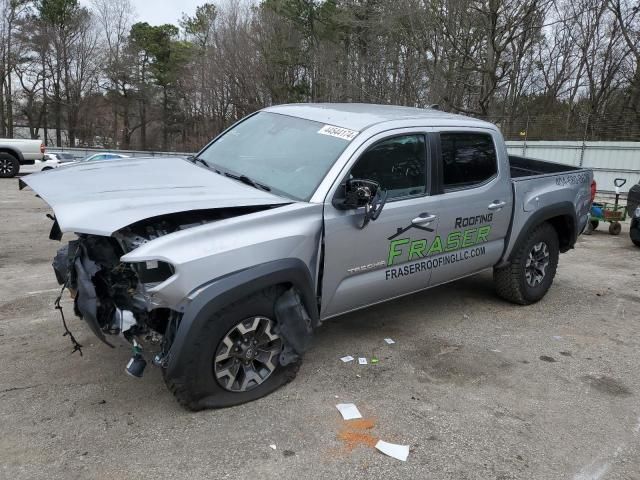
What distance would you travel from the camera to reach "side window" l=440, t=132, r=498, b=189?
4.25 meters

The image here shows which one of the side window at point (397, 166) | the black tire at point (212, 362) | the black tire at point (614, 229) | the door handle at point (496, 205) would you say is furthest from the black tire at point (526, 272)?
the black tire at point (614, 229)

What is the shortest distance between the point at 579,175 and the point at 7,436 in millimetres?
5574

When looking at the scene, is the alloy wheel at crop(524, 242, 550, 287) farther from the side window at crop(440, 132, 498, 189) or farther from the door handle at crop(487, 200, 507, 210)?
the side window at crop(440, 132, 498, 189)

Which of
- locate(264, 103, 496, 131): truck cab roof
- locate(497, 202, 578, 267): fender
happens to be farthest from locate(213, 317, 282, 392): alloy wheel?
locate(497, 202, 578, 267): fender

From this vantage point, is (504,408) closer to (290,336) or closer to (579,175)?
(290,336)

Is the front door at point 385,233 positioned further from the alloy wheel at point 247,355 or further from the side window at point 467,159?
the alloy wheel at point 247,355

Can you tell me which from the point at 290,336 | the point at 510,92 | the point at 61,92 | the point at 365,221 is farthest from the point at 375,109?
the point at 61,92

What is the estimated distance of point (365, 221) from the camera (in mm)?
3508

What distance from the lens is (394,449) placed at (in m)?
2.90

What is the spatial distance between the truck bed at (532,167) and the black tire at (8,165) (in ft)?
56.7

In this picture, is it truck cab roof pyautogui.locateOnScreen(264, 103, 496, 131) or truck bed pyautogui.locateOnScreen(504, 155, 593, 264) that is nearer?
truck cab roof pyautogui.locateOnScreen(264, 103, 496, 131)

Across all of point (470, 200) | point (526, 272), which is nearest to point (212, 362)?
point (470, 200)

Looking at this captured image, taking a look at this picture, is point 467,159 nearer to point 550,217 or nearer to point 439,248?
point 439,248

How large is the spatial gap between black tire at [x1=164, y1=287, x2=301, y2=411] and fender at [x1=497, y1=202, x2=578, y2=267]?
2.78 m
